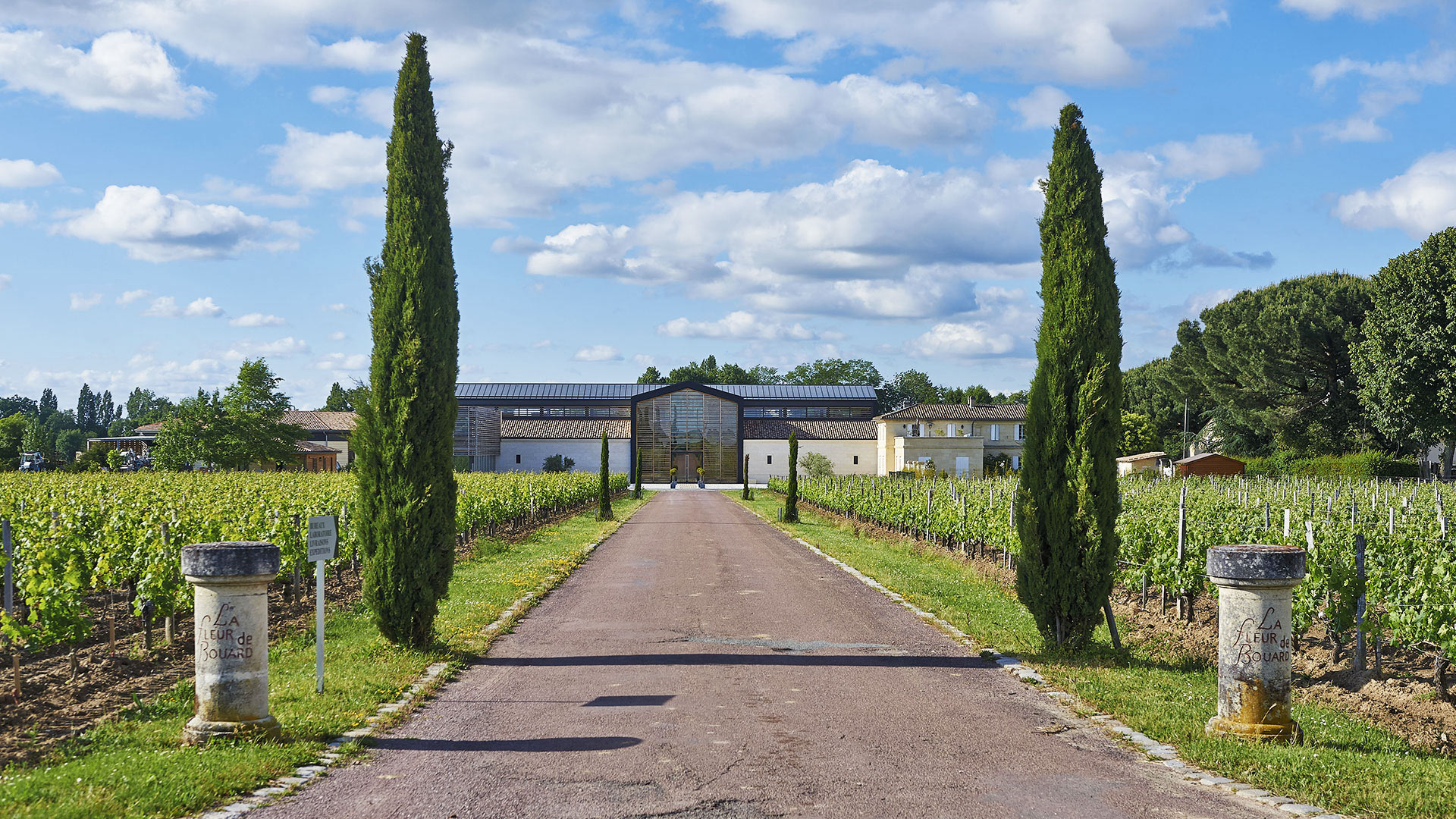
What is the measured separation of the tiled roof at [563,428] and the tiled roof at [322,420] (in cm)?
1915

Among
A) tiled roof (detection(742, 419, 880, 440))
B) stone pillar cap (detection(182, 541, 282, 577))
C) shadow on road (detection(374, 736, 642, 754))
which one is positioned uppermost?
tiled roof (detection(742, 419, 880, 440))

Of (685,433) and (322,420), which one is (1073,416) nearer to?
(685,433)

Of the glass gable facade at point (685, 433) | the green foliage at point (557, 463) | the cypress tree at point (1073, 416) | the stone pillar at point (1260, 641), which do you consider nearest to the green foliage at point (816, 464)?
the glass gable facade at point (685, 433)

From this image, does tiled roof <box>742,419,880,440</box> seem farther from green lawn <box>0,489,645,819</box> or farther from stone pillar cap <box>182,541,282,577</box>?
stone pillar cap <box>182,541,282,577</box>

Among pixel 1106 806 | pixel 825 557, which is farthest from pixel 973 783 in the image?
pixel 825 557

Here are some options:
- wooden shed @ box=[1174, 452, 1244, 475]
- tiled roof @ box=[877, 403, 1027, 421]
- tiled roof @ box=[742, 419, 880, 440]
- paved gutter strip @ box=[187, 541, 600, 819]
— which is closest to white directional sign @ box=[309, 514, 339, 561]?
paved gutter strip @ box=[187, 541, 600, 819]

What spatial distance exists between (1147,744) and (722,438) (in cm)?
7385

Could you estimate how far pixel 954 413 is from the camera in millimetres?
77062

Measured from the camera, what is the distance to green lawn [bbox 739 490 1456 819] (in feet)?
18.5

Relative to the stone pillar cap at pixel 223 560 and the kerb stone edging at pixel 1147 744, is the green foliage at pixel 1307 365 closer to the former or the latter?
the kerb stone edging at pixel 1147 744

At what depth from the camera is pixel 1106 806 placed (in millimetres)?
5477

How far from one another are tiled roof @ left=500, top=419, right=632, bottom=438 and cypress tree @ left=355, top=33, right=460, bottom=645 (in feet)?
234

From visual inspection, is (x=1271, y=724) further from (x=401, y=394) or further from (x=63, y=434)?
(x=63, y=434)

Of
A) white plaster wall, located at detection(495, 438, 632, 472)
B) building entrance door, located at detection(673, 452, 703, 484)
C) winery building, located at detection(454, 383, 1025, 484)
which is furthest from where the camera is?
white plaster wall, located at detection(495, 438, 632, 472)
